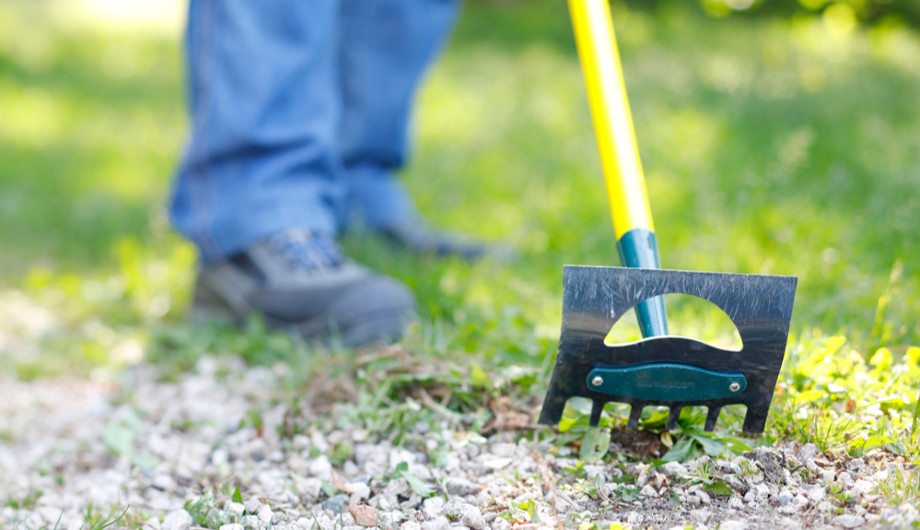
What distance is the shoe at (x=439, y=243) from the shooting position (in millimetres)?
2516

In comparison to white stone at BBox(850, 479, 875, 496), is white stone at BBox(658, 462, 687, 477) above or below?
below

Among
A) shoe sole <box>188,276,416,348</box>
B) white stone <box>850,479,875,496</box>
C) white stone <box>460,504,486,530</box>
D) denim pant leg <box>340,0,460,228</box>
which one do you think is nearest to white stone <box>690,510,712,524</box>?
white stone <box>850,479,875,496</box>

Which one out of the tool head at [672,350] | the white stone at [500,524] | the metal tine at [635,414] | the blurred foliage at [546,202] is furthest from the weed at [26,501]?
the metal tine at [635,414]

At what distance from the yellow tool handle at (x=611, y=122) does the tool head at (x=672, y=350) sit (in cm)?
21

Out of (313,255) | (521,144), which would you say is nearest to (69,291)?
(313,255)

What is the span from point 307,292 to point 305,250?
0.14 meters

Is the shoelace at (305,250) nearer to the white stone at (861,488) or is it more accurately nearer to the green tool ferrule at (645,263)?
the green tool ferrule at (645,263)

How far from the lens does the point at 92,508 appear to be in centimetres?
137

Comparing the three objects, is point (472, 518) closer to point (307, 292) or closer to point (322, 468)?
point (322, 468)

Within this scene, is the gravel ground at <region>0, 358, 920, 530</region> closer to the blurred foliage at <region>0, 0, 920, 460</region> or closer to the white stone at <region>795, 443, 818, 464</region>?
the white stone at <region>795, 443, 818, 464</region>

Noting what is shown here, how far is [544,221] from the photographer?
2773 millimetres

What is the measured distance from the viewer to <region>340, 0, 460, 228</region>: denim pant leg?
8.55 feet

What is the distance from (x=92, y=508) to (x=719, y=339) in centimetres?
125

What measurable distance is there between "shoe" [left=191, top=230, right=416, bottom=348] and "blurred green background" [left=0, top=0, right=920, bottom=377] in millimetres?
130
